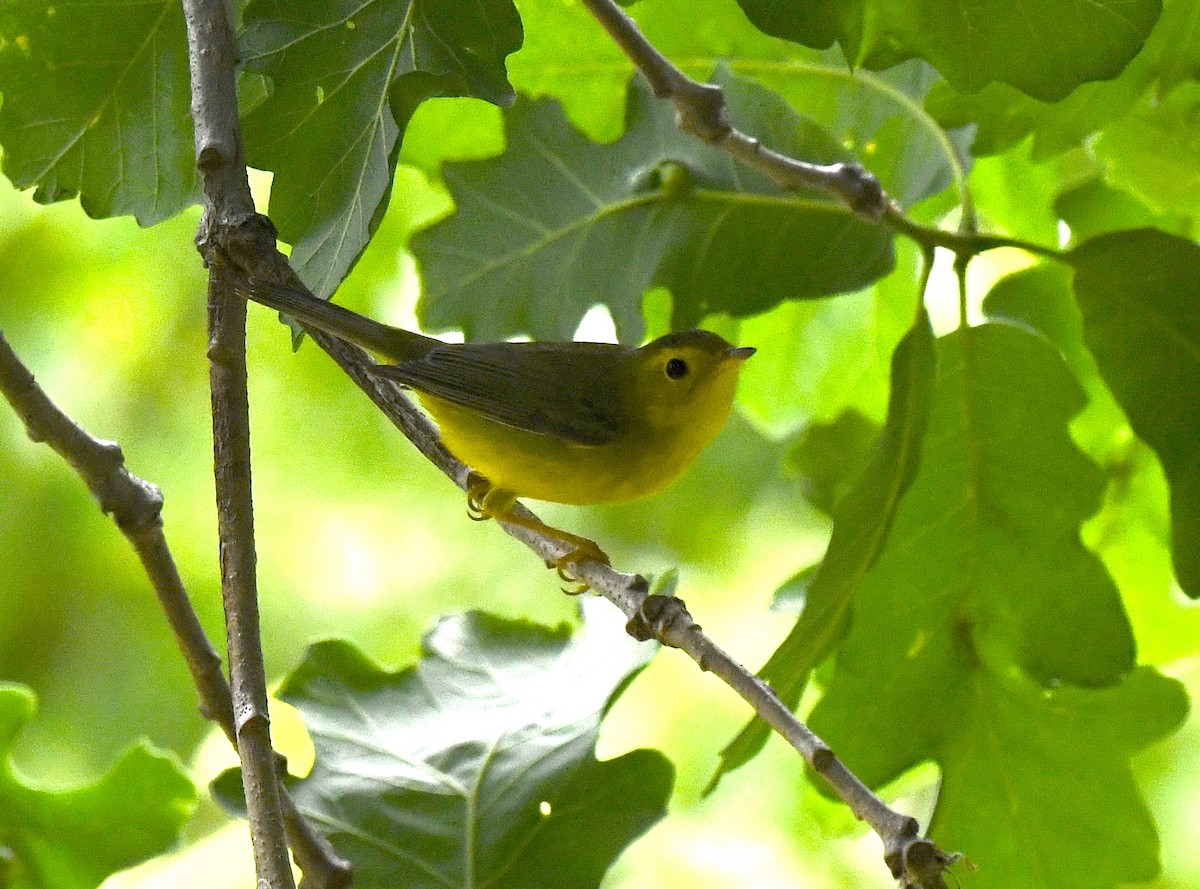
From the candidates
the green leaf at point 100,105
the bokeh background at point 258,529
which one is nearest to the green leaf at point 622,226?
the green leaf at point 100,105

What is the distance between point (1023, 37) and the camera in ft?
5.50

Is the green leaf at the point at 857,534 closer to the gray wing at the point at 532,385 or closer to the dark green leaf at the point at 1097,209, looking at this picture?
the gray wing at the point at 532,385

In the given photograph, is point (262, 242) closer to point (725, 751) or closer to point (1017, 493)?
point (725, 751)

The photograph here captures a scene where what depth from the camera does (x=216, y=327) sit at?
1531 millimetres

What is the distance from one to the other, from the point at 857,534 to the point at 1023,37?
0.71 m

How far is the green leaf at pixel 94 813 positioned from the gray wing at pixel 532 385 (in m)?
0.75

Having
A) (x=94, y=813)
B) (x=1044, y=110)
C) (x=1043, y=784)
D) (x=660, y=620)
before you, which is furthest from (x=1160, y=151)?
(x=94, y=813)

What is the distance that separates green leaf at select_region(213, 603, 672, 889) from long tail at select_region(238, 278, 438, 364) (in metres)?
0.51

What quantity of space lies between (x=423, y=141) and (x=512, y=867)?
135cm

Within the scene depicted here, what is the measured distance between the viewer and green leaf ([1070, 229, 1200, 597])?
6.44 feet

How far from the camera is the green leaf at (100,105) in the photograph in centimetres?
188

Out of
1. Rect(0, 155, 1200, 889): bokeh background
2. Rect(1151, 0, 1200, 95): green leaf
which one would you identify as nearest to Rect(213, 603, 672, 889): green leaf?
Rect(1151, 0, 1200, 95): green leaf

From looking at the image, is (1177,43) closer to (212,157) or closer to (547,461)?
(547,461)

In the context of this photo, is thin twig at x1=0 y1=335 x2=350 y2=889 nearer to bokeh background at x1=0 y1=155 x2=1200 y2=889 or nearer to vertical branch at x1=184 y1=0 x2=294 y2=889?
vertical branch at x1=184 y1=0 x2=294 y2=889
